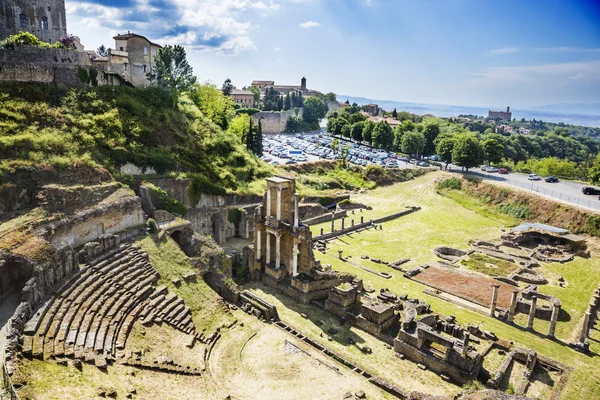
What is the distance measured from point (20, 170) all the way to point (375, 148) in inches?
2918

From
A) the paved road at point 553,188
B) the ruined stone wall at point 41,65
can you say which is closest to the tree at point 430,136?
the paved road at point 553,188

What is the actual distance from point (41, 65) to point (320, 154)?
51187 millimetres

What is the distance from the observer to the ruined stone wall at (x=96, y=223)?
24.9 m

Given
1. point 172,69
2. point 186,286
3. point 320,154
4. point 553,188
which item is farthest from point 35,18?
point 553,188

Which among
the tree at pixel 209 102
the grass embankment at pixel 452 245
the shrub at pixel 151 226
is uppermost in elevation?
the tree at pixel 209 102

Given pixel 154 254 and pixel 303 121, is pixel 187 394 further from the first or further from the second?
pixel 303 121

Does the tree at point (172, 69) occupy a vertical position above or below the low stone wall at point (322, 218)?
above

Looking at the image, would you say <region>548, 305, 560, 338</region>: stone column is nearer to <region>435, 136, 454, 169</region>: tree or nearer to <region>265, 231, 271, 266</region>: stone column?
<region>265, 231, 271, 266</region>: stone column

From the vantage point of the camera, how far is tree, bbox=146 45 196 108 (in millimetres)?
51531

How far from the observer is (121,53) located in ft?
154

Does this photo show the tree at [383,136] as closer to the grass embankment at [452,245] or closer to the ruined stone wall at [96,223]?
the grass embankment at [452,245]

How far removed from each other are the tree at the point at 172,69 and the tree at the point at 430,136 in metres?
52.0

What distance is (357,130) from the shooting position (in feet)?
317

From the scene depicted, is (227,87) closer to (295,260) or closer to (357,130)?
(357,130)
